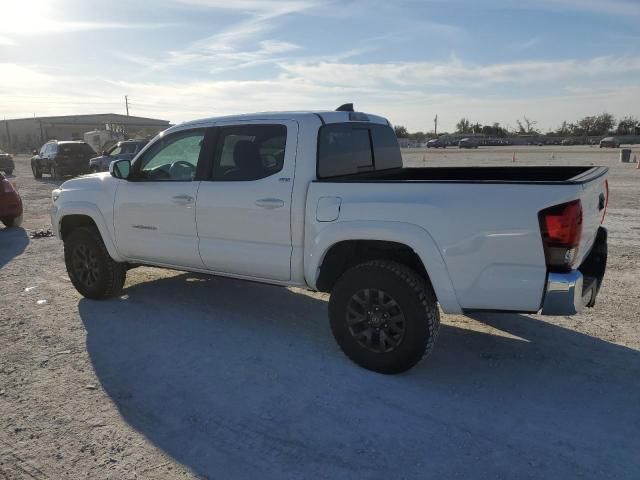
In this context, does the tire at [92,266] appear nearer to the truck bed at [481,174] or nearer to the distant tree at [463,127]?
the truck bed at [481,174]

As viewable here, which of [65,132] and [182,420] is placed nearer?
[182,420]

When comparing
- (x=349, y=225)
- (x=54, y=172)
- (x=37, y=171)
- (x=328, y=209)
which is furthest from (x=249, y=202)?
(x=37, y=171)

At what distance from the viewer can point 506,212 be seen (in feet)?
10.5

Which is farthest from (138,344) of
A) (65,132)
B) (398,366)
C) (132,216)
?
(65,132)

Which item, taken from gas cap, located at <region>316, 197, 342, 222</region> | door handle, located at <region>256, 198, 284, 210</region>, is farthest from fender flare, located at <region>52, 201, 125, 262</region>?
gas cap, located at <region>316, 197, 342, 222</region>

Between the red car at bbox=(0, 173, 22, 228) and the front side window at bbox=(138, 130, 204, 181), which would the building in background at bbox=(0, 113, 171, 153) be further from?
the front side window at bbox=(138, 130, 204, 181)

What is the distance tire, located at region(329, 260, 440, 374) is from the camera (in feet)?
11.9

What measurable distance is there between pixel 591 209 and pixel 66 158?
77.2ft

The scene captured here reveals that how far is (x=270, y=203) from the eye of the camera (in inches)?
167

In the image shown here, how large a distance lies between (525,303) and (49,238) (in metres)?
8.79

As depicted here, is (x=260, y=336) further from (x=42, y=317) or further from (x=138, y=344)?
(x=42, y=317)

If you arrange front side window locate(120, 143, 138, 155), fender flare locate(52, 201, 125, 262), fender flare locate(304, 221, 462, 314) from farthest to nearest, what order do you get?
front side window locate(120, 143, 138, 155) → fender flare locate(52, 201, 125, 262) → fender flare locate(304, 221, 462, 314)

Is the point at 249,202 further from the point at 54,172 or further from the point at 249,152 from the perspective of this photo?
the point at 54,172

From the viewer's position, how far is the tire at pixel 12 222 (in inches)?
416
